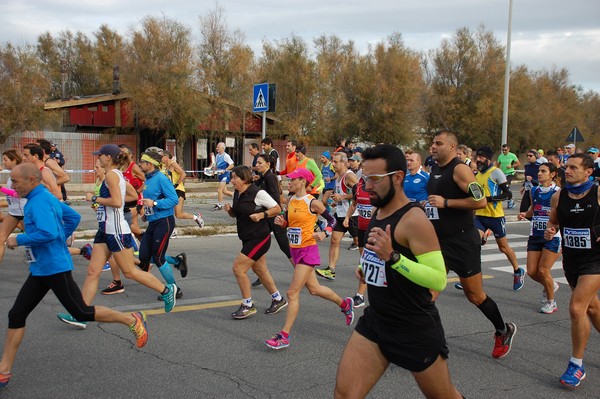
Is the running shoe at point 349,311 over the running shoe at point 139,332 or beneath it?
beneath

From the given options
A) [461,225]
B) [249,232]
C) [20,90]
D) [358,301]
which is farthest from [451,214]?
[20,90]

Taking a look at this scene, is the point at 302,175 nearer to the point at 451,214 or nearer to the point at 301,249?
the point at 301,249

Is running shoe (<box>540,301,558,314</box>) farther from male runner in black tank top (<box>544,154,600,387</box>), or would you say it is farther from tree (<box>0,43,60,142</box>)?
tree (<box>0,43,60,142</box>)

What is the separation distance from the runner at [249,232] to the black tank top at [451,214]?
188cm

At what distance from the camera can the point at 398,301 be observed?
3238 millimetres

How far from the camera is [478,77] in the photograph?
1587 inches

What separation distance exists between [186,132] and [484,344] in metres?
23.5

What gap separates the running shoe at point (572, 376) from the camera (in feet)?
15.4

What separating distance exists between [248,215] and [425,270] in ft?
12.2

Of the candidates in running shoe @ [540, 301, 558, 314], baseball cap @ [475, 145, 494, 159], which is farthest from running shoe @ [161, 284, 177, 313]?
baseball cap @ [475, 145, 494, 159]

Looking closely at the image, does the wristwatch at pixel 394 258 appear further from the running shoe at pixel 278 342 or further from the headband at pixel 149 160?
the headband at pixel 149 160

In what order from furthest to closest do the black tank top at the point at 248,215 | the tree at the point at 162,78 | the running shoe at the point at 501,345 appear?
the tree at the point at 162,78
the black tank top at the point at 248,215
the running shoe at the point at 501,345

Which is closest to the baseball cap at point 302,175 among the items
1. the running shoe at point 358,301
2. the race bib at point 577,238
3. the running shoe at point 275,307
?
the running shoe at point 275,307

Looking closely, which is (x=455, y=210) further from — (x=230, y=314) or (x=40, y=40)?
(x=40, y=40)
